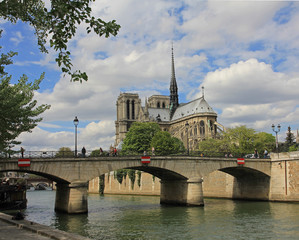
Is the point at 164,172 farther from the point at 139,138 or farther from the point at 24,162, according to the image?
the point at 139,138

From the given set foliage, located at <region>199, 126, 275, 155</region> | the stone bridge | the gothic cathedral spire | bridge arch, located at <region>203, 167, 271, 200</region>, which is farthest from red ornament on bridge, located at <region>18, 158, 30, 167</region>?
the gothic cathedral spire

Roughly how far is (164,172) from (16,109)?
72.6ft

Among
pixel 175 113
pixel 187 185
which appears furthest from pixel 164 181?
pixel 175 113

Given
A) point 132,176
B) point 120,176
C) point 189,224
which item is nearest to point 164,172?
point 189,224

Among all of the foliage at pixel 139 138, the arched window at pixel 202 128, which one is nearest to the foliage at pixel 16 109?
the foliage at pixel 139 138

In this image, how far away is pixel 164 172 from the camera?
4212 centimetres

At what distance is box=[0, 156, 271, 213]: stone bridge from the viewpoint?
33.7 meters

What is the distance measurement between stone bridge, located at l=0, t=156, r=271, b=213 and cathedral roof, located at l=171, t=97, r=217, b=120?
78.9 metres

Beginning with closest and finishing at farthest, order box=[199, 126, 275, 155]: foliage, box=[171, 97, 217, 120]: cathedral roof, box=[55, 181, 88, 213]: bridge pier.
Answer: box=[55, 181, 88, 213]: bridge pier
box=[199, 126, 275, 155]: foliage
box=[171, 97, 217, 120]: cathedral roof

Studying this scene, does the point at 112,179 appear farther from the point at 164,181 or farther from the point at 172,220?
the point at 172,220

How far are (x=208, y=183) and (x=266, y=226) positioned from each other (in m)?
29.3

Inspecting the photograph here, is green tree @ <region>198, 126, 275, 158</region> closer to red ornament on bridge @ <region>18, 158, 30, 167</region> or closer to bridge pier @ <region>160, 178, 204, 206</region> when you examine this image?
bridge pier @ <region>160, 178, 204, 206</region>

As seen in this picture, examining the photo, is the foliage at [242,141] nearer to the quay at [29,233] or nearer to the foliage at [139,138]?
the foliage at [139,138]

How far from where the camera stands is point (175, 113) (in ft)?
506
